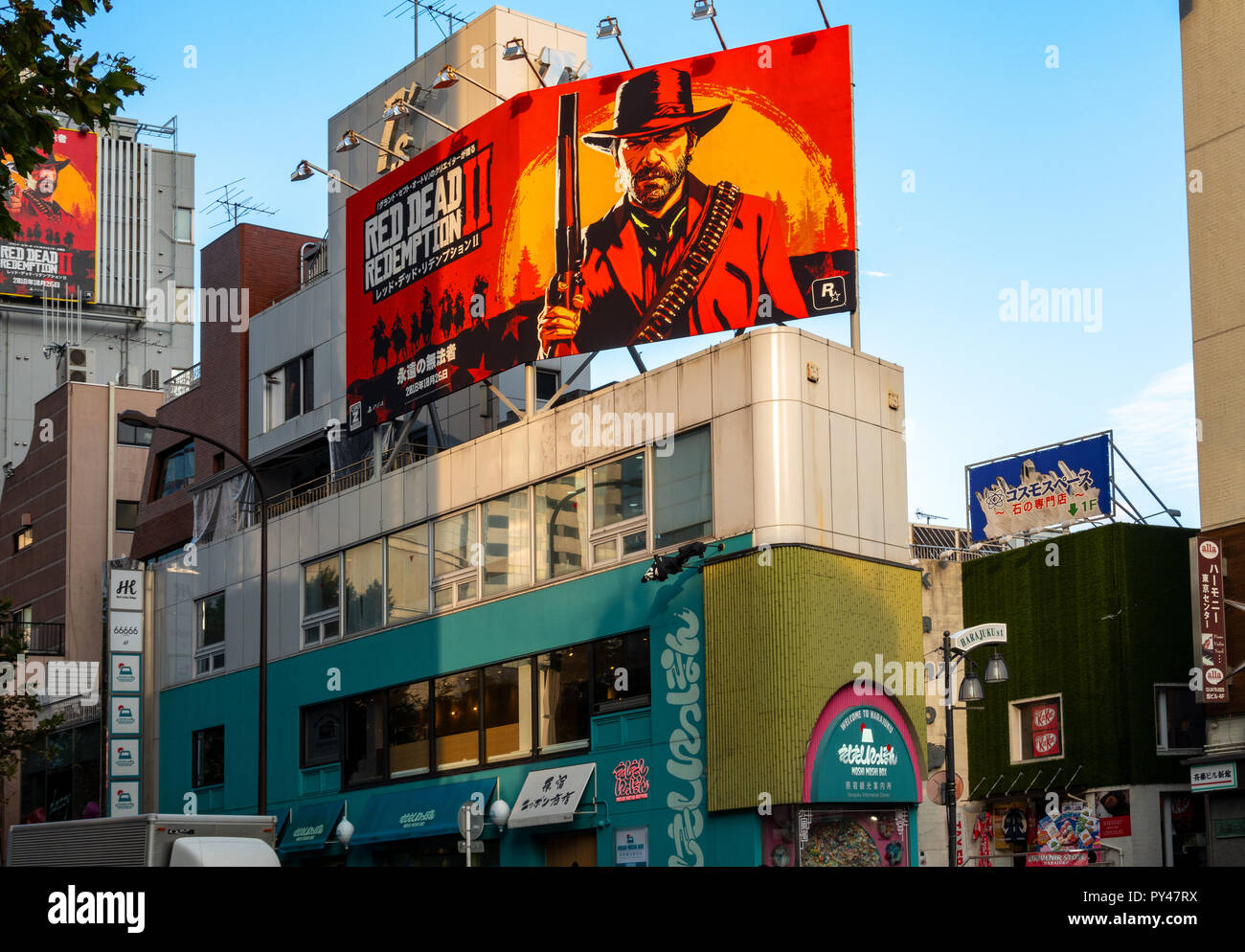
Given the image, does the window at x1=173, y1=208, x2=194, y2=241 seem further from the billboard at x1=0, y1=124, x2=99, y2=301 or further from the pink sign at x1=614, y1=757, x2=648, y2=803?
the pink sign at x1=614, y1=757, x2=648, y2=803

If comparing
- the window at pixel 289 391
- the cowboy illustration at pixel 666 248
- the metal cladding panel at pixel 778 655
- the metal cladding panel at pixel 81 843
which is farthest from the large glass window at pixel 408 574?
the metal cladding panel at pixel 81 843

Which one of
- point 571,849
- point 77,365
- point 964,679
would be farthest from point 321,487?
point 77,365

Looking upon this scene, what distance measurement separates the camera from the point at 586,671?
32.2 meters

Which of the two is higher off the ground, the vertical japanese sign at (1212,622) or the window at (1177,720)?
the vertical japanese sign at (1212,622)

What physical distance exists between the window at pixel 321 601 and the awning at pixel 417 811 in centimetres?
563

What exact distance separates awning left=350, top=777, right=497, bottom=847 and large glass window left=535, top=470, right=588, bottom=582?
201 inches

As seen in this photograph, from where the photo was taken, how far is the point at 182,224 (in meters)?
101

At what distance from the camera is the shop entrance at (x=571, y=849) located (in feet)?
102

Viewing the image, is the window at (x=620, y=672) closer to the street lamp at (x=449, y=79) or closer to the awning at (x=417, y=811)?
the awning at (x=417, y=811)

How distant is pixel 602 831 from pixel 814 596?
6.66 m

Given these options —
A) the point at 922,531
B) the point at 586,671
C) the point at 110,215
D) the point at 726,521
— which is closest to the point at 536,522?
the point at 586,671

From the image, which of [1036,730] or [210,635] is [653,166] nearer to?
[1036,730]

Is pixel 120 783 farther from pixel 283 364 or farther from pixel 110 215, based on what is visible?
pixel 110 215

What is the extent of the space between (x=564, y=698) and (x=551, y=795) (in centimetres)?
211
